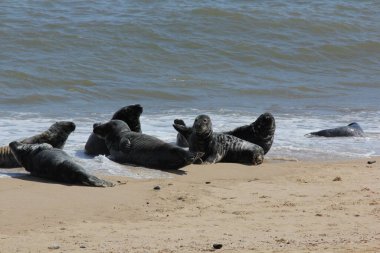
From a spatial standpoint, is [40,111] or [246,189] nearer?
[246,189]

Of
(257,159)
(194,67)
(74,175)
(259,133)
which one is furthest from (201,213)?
(194,67)

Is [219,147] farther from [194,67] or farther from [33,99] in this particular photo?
[194,67]

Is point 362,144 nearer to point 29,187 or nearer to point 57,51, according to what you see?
point 29,187

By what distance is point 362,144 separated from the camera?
1054 cm

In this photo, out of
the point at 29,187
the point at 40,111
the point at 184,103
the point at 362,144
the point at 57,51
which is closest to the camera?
the point at 29,187

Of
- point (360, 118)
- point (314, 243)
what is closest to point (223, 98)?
point (360, 118)

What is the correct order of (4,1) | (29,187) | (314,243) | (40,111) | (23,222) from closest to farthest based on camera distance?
1. (314,243)
2. (23,222)
3. (29,187)
4. (40,111)
5. (4,1)

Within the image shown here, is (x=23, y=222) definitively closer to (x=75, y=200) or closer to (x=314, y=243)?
(x=75, y=200)

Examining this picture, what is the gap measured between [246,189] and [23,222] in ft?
7.30

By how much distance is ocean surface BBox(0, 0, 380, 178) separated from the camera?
1159 centimetres

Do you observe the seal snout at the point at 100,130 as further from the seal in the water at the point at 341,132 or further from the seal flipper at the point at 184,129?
the seal in the water at the point at 341,132

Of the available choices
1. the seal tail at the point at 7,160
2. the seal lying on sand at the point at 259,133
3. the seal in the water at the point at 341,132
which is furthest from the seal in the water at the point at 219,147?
the seal tail at the point at 7,160

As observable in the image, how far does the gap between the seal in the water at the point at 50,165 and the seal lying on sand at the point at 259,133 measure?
2.27 m

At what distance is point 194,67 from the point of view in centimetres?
1708
